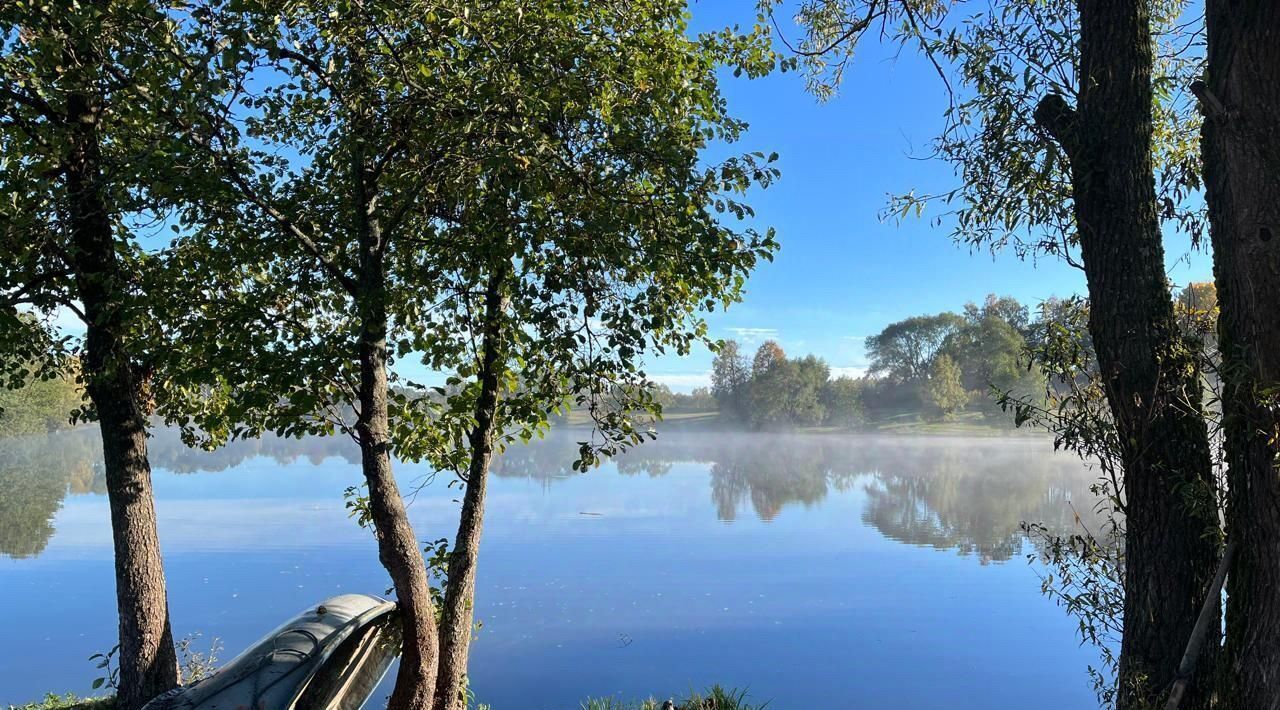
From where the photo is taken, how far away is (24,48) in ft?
17.6

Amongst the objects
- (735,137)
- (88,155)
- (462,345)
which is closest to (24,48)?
(88,155)

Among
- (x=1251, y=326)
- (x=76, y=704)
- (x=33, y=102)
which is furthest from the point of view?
(x=76, y=704)

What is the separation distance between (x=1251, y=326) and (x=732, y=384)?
2274 inches

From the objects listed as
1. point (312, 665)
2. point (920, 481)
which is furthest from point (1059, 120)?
point (920, 481)

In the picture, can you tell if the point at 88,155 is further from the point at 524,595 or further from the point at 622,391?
the point at 524,595

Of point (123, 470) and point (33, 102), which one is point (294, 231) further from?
point (123, 470)

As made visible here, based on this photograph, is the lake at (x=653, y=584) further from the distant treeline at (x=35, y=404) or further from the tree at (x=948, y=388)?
Answer: the tree at (x=948, y=388)

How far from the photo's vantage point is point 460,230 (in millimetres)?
5258

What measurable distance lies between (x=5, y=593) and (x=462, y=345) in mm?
12759

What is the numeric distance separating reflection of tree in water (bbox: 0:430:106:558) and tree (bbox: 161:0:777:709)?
1535 cm

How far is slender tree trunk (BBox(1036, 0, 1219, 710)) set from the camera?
3.99 meters

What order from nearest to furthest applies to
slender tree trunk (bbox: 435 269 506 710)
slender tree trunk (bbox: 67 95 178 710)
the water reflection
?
slender tree trunk (bbox: 67 95 178 710) → slender tree trunk (bbox: 435 269 506 710) → the water reflection

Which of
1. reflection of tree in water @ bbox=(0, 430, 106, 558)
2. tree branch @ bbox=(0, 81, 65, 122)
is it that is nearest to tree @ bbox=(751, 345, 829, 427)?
reflection of tree in water @ bbox=(0, 430, 106, 558)

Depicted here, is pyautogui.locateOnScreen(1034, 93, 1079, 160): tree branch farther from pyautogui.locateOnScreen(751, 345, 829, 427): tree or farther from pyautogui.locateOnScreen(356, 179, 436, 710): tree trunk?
pyautogui.locateOnScreen(751, 345, 829, 427): tree
